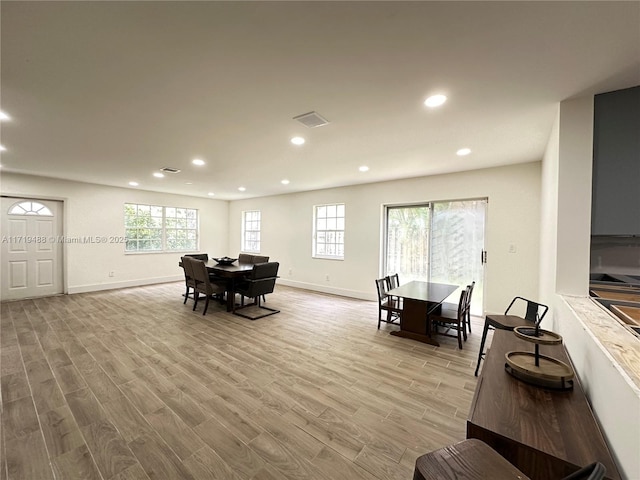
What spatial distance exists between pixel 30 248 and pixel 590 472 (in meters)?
7.99

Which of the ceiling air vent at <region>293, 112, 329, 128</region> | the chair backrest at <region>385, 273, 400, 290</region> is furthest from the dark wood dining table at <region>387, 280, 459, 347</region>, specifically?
the ceiling air vent at <region>293, 112, 329, 128</region>

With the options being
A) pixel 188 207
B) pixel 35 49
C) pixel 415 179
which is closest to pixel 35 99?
pixel 35 49

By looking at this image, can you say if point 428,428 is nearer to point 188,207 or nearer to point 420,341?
point 420,341

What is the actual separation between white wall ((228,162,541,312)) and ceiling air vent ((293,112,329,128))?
9.78ft

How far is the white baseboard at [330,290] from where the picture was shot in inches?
223

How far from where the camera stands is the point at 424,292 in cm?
363

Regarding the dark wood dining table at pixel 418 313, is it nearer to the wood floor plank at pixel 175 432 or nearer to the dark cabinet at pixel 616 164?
the dark cabinet at pixel 616 164

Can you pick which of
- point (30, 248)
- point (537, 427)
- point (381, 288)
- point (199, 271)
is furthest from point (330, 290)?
point (30, 248)

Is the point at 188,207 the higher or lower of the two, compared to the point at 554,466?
higher

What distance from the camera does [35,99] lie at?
222 centimetres

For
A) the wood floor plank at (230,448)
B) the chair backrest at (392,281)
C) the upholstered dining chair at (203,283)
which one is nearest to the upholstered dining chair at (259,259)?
the upholstered dining chair at (203,283)

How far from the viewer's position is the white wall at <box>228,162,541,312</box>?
400 centimetres

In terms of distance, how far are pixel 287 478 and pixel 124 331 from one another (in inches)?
130

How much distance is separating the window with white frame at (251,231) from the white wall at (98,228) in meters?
1.84
